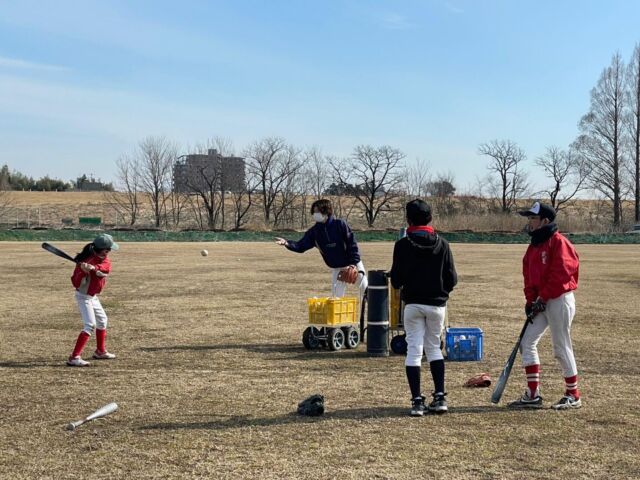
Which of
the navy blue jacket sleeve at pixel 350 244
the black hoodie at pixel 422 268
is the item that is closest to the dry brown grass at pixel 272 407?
the black hoodie at pixel 422 268

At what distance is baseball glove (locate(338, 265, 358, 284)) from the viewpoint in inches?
455

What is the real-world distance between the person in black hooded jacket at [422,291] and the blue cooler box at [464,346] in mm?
3166

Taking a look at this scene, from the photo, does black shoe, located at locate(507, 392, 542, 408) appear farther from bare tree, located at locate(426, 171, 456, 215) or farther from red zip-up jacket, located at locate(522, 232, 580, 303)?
bare tree, located at locate(426, 171, 456, 215)

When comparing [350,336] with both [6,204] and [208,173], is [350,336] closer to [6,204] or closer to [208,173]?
[208,173]

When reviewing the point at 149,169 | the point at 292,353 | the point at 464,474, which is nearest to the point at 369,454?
the point at 464,474

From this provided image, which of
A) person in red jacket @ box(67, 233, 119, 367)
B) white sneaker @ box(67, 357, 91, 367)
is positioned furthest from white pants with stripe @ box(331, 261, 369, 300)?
white sneaker @ box(67, 357, 91, 367)

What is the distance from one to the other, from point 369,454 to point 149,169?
8282 centimetres

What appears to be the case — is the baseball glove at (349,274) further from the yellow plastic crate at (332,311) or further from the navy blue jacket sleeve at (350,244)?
the yellow plastic crate at (332,311)

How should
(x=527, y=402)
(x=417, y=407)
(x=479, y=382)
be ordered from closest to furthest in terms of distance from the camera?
(x=417, y=407), (x=527, y=402), (x=479, y=382)

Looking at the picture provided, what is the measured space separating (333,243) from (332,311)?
1021mm

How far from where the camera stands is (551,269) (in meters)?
7.65

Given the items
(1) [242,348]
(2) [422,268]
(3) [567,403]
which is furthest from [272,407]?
(1) [242,348]

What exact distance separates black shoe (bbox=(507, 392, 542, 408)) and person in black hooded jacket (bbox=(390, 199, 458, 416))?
83 cm

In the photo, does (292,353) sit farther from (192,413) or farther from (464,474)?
(464,474)
